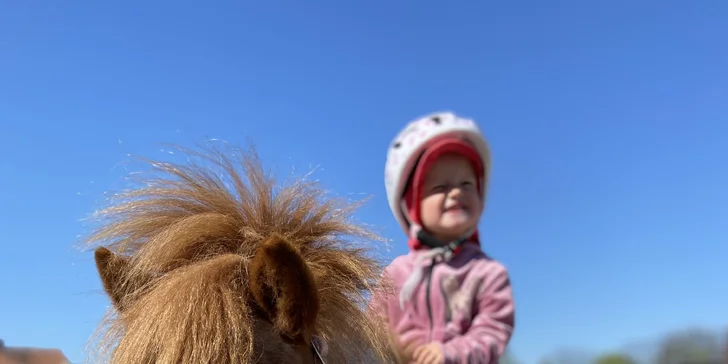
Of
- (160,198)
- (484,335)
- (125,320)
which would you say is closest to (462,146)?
(484,335)

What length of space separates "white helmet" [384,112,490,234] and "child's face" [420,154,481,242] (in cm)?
5

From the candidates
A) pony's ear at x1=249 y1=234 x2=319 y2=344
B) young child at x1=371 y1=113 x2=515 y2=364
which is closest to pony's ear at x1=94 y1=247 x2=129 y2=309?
pony's ear at x1=249 y1=234 x2=319 y2=344

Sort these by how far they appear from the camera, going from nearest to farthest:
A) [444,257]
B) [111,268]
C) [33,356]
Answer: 1. [111,268]
2. [444,257]
3. [33,356]

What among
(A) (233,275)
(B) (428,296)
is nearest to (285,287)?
(A) (233,275)

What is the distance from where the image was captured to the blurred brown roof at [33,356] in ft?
6.81

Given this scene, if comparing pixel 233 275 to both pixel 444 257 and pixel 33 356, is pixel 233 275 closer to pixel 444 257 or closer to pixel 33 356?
pixel 444 257

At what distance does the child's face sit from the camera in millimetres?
1274

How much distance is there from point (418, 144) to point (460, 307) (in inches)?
14.8

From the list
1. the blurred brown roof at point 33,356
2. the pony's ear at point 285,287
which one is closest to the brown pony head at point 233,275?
the pony's ear at point 285,287

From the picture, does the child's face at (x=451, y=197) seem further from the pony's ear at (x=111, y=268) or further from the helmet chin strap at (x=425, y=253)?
the pony's ear at (x=111, y=268)

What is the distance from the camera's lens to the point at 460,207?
4.19 ft

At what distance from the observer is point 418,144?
1262 mm

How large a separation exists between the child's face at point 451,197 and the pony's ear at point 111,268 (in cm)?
68

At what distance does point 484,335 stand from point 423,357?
14 centimetres
